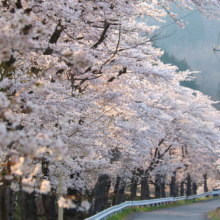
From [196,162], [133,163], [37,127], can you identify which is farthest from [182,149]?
[37,127]

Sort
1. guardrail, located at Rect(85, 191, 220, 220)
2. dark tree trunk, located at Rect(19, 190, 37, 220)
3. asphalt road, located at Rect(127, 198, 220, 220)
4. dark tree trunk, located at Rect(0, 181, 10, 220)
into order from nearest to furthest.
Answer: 1. dark tree trunk, located at Rect(0, 181, 10, 220)
2. dark tree trunk, located at Rect(19, 190, 37, 220)
3. guardrail, located at Rect(85, 191, 220, 220)
4. asphalt road, located at Rect(127, 198, 220, 220)

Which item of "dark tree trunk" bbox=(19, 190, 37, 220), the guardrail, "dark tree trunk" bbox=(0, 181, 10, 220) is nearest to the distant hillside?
the guardrail

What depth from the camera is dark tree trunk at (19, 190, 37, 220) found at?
11.8 meters

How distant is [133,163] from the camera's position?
2270cm

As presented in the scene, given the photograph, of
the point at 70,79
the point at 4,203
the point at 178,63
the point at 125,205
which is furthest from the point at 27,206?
the point at 178,63

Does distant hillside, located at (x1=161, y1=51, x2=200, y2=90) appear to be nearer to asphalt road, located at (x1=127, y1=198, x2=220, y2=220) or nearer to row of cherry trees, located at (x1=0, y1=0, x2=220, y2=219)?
asphalt road, located at (x1=127, y1=198, x2=220, y2=220)

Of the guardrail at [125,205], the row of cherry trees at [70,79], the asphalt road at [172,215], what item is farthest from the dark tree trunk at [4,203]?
the asphalt road at [172,215]

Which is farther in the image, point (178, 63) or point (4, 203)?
point (178, 63)

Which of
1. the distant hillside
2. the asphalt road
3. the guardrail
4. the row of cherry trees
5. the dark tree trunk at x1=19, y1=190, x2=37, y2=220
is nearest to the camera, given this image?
the row of cherry trees

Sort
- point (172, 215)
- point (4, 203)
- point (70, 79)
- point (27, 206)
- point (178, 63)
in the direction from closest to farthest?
point (4, 203) → point (70, 79) → point (27, 206) → point (172, 215) → point (178, 63)

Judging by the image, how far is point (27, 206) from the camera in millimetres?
12164

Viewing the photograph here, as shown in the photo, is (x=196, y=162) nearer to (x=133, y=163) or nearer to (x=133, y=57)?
(x=133, y=163)

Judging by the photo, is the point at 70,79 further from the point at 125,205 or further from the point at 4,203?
the point at 125,205

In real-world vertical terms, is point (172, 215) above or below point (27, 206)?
below
